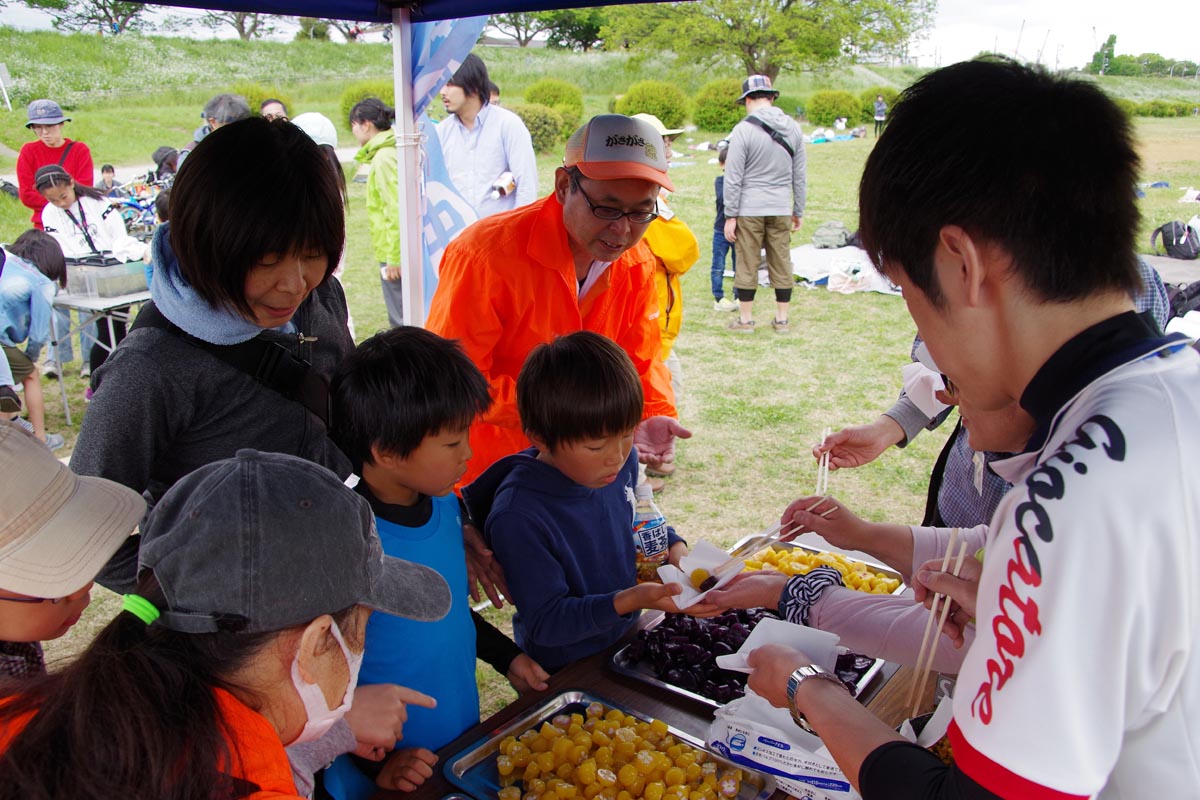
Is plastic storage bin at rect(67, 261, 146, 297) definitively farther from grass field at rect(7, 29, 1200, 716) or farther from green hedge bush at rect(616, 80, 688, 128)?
green hedge bush at rect(616, 80, 688, 128)

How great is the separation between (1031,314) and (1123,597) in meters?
0.32

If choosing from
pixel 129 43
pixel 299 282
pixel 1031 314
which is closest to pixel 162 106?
pixel 129 43

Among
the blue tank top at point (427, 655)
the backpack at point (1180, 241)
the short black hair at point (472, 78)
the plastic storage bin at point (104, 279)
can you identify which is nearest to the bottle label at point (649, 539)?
the blue tank top at point (427, 655)

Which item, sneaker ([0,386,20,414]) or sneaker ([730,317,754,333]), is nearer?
sneaker ([0,386,20,414])

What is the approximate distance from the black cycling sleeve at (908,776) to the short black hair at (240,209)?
1.33 m

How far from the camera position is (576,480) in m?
2.01

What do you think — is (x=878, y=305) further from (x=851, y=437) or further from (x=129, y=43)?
(x=129, y=43)

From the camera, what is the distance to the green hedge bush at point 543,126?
1955 cm

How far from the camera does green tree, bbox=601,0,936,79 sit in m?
25.5

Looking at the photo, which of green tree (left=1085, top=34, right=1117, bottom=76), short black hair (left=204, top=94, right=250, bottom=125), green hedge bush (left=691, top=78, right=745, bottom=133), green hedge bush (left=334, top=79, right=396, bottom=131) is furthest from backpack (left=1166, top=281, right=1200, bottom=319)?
green hedge bush (left=691, top=78, right=745, bottom=133)

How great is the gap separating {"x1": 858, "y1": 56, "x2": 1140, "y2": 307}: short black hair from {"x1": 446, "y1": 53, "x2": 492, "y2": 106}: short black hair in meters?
5.17

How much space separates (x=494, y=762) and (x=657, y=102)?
916 inches

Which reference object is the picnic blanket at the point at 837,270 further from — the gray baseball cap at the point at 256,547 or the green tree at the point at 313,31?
the green tree at the point at 313,31

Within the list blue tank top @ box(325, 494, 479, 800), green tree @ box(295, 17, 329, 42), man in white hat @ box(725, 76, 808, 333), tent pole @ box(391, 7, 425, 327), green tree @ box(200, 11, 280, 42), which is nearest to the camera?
blue tank top @ box(325, 494, 479, 800)
